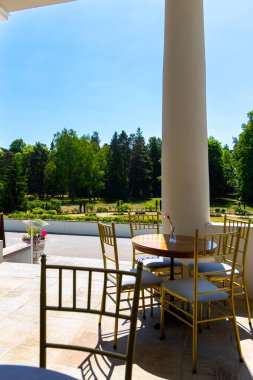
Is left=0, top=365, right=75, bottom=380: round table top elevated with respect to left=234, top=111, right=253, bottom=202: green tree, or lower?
lower

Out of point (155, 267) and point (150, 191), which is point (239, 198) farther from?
point (155, 267)

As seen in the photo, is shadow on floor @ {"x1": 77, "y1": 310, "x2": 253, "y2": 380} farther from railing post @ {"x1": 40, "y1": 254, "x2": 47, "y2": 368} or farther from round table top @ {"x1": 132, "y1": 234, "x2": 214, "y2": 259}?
railing post @ {"x1": 40, "y1": 254, "x2": 47, "y2": 368}

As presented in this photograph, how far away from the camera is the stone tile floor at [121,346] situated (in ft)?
5.91

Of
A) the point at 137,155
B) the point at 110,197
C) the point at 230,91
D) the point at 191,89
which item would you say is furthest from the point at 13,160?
the point at 191,89

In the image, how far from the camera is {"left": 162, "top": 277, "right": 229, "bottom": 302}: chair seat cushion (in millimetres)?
1979

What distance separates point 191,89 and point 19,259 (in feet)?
13.3

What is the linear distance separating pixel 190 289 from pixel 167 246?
41 centimetres

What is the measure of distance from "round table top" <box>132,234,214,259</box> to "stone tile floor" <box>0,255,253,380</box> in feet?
2.16

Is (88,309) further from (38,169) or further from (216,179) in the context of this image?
(38,169)

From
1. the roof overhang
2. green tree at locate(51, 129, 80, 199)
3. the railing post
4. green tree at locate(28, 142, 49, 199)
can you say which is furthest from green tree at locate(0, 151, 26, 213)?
the railing post

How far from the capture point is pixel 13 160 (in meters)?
22.4

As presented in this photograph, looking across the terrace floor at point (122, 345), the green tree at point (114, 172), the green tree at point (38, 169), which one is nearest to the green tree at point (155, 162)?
the green tree at point (114, 172)

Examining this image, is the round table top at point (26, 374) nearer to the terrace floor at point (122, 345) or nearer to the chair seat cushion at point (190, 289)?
the terrace floor at point (122, 345)

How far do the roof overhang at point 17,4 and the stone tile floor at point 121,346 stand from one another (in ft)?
12.5
